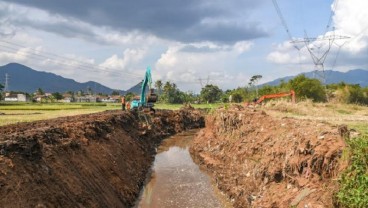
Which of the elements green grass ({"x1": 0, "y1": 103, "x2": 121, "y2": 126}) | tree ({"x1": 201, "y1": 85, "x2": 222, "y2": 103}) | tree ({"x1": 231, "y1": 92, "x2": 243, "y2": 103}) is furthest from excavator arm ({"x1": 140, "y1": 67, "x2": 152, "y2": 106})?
tree ({"x1": 201, "y1": 85, "x2": 222, "y2": 103})

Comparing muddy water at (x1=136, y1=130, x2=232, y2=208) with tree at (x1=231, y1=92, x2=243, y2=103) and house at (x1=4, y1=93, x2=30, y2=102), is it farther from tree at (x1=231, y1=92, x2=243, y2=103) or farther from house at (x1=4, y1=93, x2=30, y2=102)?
house at (x1=4, y1=93, x2=30, y2=102)

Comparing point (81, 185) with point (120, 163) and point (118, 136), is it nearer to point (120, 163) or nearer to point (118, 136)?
point (120, 163)

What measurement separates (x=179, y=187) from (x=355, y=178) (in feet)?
47.3

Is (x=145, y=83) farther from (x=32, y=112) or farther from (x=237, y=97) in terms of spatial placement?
(x=237, y=97)

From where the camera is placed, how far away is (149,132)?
4678cm

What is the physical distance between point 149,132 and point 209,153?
1324 cm

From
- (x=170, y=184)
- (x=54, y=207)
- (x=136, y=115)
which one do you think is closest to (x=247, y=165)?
(x=170, y=184)

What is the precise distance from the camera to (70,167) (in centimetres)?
1593

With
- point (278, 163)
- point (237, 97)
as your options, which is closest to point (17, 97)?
point (237, 97)

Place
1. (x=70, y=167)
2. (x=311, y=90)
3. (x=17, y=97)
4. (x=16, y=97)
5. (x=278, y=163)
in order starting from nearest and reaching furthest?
(x=70, y=167) → (x=278, y=163) → (x=311, y=90) → (x=17, y=97) → (x=16, y=97)

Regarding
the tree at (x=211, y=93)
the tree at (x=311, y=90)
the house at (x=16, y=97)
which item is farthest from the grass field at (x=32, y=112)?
the house at (x=16, y=97)

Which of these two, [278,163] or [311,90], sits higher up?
[311,90]

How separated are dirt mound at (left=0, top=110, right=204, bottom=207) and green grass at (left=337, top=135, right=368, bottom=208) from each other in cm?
903

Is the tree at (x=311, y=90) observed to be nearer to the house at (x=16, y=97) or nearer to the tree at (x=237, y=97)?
the tree at (x=237, y=97)
